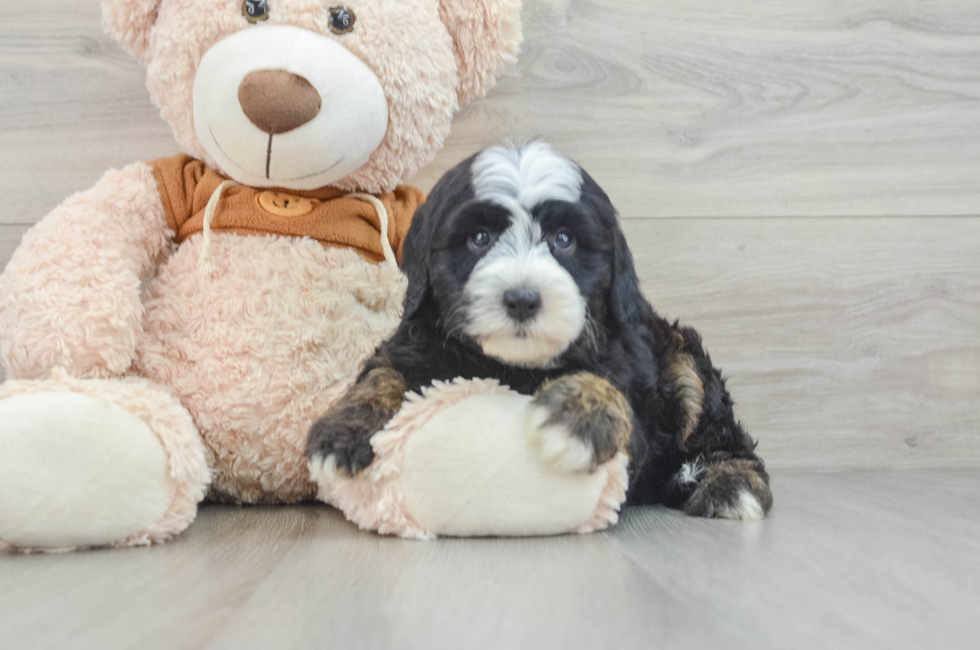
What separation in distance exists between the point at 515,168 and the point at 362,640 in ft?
2.69

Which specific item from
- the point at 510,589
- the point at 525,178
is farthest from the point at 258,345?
the point at 510,589

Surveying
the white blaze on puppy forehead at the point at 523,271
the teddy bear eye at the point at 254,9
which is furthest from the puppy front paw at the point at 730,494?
the teddy bear eye at the point at 254,9

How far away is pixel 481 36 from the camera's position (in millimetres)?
1764

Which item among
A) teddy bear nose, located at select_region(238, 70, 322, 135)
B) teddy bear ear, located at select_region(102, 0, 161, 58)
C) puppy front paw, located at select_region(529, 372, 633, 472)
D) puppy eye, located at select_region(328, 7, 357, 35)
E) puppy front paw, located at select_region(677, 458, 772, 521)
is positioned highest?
puppy eye, located at select_region(328, 7, 357, 35)

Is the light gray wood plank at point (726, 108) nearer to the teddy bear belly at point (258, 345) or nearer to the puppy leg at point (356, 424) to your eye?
the teddy bear belly at point (258, 345)

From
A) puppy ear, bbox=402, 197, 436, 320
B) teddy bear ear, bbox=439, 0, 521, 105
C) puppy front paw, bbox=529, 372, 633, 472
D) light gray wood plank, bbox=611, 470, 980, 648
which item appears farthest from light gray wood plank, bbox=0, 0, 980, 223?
puppy front paw, bbox=529, 372, 633, 472

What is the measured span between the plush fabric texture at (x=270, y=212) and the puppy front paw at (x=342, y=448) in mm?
543

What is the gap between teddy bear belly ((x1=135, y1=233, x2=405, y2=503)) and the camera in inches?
62.9

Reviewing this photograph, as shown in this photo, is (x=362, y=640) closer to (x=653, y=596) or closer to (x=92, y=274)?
(x=653, y=596)

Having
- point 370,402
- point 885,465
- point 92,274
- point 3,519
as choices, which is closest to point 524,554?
point 370,402

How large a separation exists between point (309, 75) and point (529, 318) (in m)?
0.68

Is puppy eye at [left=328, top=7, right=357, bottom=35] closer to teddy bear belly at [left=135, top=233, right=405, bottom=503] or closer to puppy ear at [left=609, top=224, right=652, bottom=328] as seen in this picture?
teddy bear belly at [left=135, top=233, right=405, bottom=503]

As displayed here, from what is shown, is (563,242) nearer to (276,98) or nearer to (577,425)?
(577,425)

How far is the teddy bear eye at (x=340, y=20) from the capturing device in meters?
1.59
